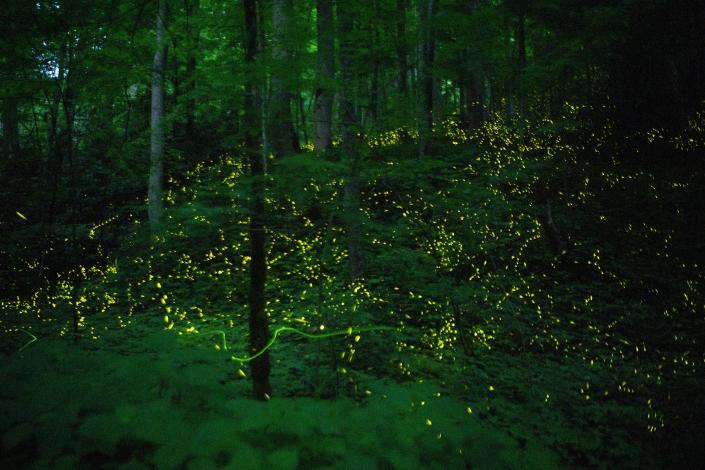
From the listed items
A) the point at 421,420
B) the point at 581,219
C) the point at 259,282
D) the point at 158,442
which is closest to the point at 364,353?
the point at 259,282

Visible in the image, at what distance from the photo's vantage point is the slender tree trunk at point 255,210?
3172mm

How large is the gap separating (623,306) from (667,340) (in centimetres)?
96

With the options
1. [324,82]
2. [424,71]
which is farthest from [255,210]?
[424,71]

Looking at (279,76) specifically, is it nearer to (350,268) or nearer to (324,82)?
(324,82)

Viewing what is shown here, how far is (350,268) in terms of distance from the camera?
21.5ft

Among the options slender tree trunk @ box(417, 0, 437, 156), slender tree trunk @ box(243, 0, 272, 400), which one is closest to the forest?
slender tree trunk @ box(243, 0, 272, 400)

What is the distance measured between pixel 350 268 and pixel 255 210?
3.50 m

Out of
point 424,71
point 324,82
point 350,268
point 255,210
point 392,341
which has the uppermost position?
point 424,71

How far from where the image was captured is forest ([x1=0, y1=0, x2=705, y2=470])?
2.32 metres

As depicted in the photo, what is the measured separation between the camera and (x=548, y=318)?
21.5 feet

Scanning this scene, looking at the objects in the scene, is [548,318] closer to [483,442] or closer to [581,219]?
[581,219]

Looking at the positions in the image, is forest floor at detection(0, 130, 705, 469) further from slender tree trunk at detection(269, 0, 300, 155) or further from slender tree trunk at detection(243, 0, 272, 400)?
slender tree trunk at detection(269, 0, 300, 155)

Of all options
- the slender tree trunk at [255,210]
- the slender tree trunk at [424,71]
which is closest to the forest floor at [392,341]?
the slender tree trunk at [255,210]

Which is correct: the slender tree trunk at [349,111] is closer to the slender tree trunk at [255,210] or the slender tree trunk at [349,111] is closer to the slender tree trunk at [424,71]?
the slender tree trunk at [255,210]
